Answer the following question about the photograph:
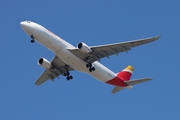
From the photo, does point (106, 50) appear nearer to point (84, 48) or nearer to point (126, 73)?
point (84, 48)

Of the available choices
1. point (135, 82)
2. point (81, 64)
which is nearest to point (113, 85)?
point (135, 82)

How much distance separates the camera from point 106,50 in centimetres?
4947

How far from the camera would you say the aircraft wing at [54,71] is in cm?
5441

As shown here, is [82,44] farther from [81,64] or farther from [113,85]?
[113,85]

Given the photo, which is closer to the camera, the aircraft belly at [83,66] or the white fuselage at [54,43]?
the white fuselage at [54,43]

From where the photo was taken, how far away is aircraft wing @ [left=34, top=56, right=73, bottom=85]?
5441cm

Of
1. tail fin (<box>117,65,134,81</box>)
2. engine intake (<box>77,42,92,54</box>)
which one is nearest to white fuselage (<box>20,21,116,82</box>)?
engine intake (<box>77,42,92,54</box>)

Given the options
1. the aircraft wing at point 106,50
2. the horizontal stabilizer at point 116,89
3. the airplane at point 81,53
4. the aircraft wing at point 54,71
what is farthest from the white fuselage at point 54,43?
the horizontal stabilizer at point 116,89

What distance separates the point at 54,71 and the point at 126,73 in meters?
9.63

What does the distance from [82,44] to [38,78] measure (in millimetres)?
11693

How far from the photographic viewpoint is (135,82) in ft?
175

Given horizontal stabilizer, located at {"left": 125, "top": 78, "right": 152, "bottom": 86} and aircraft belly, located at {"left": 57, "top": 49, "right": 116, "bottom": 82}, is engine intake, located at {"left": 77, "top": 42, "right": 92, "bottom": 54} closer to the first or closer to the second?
aircraft belly, located at {"left": 57, "top": 49, "right": 116, "bottom": 82}

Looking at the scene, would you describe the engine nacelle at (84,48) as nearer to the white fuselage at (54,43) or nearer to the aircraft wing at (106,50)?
the aircraft wing at (106,50)

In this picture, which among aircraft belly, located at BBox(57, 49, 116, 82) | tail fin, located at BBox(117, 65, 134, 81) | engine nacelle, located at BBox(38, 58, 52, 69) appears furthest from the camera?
tail fin, located at BBox(117, 65, 134, 81)
